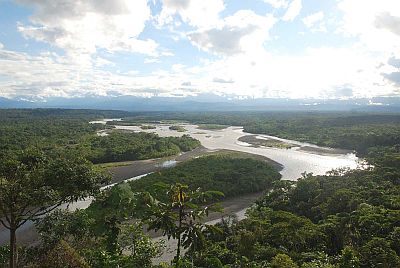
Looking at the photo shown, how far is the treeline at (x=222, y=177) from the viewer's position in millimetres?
46247

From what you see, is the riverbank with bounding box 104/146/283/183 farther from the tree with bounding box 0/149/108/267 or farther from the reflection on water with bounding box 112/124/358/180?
the tree with bounding box 0/149/108/267

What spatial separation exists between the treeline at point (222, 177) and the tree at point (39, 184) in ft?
93.4

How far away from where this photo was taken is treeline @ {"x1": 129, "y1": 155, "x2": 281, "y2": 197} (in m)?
46.2

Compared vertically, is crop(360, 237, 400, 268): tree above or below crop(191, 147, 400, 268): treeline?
above

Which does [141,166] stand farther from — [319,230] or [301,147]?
[319,230]

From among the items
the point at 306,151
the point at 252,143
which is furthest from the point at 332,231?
the point at 252,143

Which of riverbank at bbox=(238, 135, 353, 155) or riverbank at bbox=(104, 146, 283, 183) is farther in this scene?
riverbank at bbox=(238, 135, 353, 155)

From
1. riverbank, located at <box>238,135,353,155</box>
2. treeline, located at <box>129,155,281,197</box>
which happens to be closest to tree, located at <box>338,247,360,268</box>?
treeline, located at <box>129,155,281,197</box>

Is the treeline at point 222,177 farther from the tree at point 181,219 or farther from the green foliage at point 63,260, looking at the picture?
the tree at point 181,219

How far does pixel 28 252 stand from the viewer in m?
18.8

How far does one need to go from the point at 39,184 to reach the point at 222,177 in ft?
123

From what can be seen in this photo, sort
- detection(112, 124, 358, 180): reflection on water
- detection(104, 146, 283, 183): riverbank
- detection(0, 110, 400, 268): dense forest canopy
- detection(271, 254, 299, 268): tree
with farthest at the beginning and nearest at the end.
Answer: detection(112, 124, 358, 180): reflection on water < detection(104, 146, 283, 183): riverbank < detection(271, 254, 299, 268): tree < detection(0, 110, 400, 268): dense forest canopy

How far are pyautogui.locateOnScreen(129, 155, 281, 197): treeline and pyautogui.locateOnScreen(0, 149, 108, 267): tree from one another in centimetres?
2848

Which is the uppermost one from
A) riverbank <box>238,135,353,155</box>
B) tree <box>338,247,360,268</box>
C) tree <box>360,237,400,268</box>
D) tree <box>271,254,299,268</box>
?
tree <box>271,254,299,268</box>
